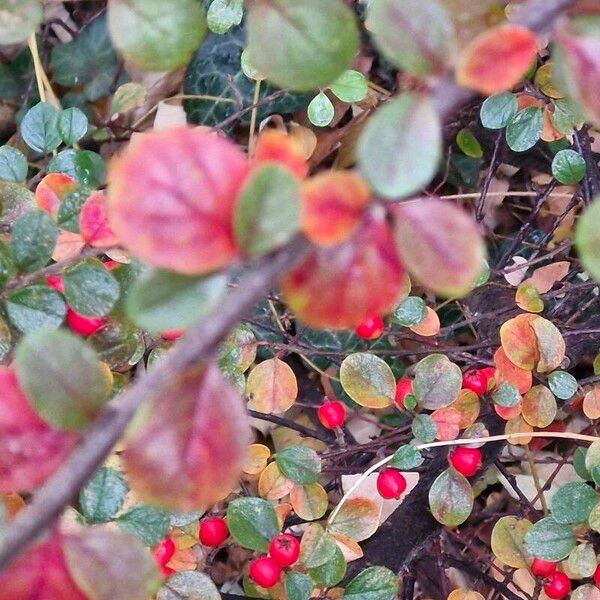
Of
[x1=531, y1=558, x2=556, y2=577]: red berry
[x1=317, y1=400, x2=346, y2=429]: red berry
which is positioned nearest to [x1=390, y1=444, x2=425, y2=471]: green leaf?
[x1=317, y1=400, x2=346, y2=429]: red berry

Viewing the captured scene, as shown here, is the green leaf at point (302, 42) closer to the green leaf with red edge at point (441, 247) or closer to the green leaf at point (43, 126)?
the green leaf with red edge at point (441, 247)

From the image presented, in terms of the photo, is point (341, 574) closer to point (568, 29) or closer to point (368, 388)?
point (368, 388)

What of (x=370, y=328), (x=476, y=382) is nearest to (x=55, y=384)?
(x=370, y=328)

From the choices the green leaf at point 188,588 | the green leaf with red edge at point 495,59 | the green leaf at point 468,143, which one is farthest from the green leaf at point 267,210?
the green leaf at point 468,143

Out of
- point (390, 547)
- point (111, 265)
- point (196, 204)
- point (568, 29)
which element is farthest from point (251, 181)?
point (390, 547)

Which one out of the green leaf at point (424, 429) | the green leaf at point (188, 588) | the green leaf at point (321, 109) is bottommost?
the green leaf at point (424, 429)

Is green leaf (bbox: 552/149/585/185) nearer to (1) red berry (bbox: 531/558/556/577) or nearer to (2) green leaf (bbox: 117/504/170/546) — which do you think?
(1) red berry (bbox: 531/558/556/577)

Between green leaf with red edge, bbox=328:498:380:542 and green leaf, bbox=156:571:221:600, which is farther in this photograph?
green leaf with red edge, bbox=328:498:380:542
